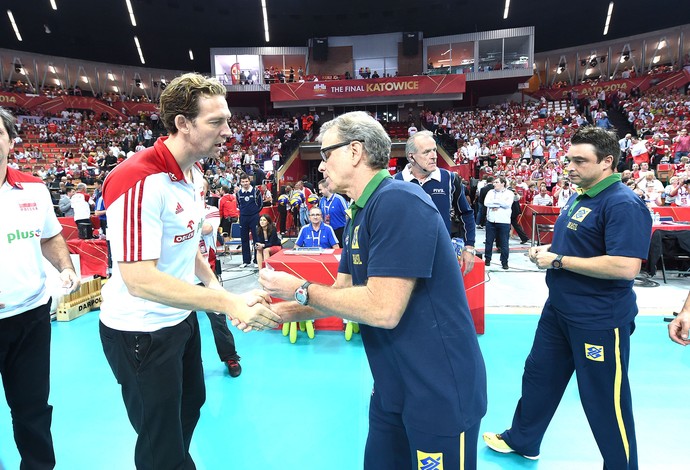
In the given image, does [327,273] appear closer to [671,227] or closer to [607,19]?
[671,227]

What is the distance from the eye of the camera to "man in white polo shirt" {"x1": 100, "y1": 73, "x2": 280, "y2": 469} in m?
1.48

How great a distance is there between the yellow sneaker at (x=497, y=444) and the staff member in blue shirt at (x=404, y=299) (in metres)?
1.55

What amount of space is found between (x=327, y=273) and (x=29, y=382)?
10.2ft

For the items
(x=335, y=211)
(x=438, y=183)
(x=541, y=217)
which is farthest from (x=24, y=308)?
(x=541, y=217)

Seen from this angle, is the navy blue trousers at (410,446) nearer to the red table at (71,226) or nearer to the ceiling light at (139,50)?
the red table at (71,226)

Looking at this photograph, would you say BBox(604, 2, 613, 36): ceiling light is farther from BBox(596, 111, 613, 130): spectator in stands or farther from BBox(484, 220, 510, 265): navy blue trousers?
BBox(484, 220, 510, 265): navy blue trousers

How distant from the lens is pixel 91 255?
24.8 ft

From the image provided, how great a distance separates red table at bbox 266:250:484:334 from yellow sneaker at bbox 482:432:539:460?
2.02m

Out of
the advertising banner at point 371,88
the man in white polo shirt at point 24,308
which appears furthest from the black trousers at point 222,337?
the advertising banner at point 371,88

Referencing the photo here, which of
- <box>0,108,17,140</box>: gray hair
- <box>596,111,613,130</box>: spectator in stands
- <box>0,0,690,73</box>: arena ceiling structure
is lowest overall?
<box>0,108,17,140</box>: gray hair

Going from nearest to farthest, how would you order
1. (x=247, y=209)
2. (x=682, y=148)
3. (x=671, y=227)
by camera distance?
(x=671, y=227)
(x=247, y=209)
(x=682, y=148)

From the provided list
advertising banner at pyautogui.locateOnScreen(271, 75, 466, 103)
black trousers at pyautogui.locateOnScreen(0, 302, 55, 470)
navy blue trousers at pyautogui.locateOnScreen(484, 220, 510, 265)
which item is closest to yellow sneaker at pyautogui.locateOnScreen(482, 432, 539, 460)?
black trousers at pyautogui.locateOnScreen(0, 302, 55, 470)

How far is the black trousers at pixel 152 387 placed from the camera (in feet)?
5.45

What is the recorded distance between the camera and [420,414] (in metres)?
1.36
